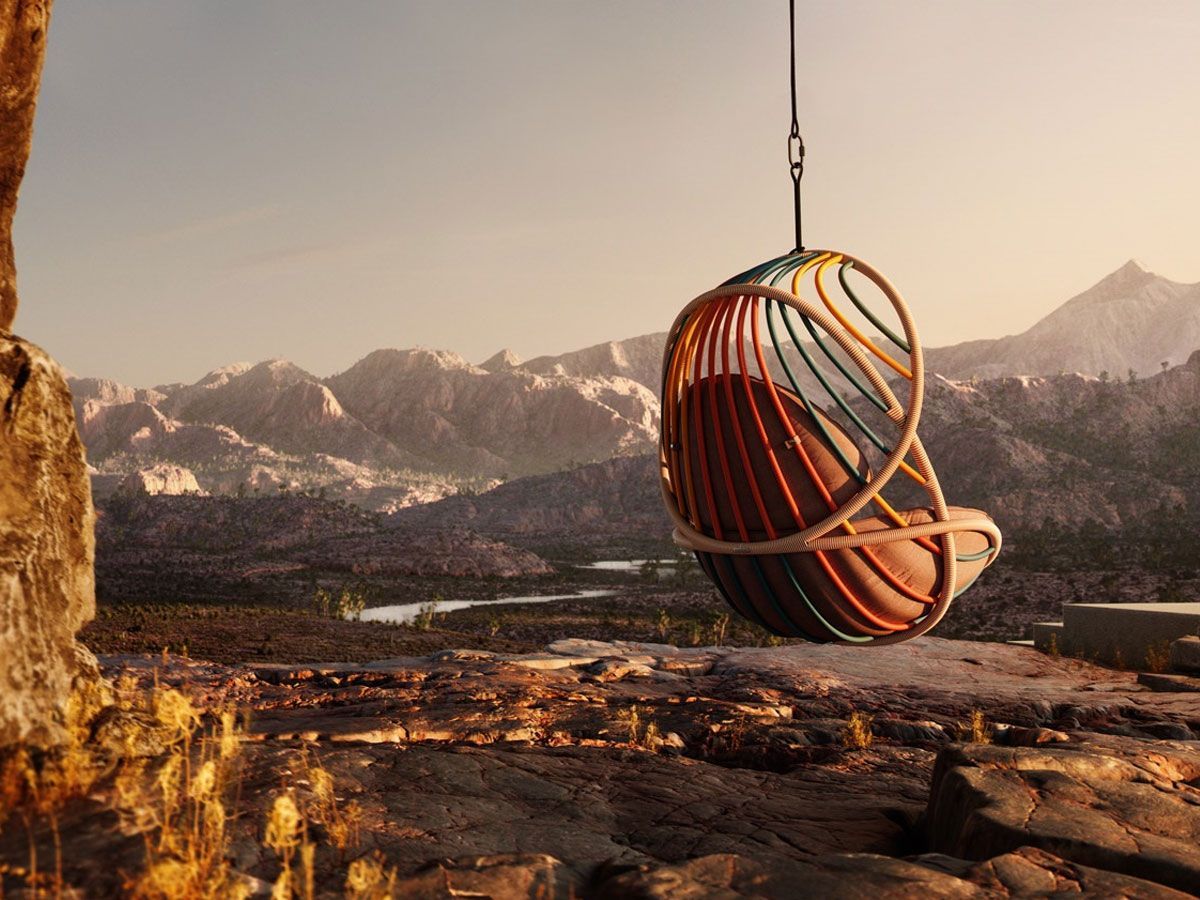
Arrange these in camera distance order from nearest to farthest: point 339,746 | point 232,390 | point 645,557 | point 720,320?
point 720,320 → point 339,746 → point 645,557 → point 232,390

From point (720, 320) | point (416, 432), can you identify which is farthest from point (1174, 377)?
point (416, 432)

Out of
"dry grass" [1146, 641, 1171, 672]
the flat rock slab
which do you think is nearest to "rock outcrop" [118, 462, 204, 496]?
"dry grass" [1146, 641, 1171, 672]

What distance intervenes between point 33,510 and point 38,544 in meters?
A: 0.16

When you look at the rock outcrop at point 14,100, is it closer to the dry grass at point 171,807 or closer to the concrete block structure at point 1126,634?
the dry grass at point 171,807

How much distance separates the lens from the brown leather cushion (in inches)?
195

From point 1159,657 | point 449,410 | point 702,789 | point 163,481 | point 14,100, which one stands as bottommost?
point 1159,657

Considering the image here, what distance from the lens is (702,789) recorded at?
550 cm

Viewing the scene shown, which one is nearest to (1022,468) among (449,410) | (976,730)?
(976,730)

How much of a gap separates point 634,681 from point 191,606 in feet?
59.5

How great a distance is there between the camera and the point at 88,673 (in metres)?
4.19

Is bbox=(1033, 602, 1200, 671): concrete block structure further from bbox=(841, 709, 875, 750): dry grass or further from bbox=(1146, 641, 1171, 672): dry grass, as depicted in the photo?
bbox=(841, 709, 875, 750): dry grass

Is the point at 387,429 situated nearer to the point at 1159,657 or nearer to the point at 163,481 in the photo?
the point at 163,481

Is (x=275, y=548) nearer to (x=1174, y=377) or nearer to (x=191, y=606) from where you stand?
(x=191, y=606)

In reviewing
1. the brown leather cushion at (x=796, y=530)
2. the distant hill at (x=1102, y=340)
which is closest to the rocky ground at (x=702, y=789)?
the brown leather cushion at (x=796, y=530)
